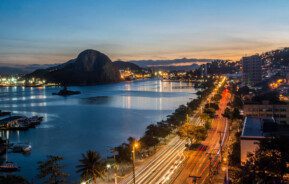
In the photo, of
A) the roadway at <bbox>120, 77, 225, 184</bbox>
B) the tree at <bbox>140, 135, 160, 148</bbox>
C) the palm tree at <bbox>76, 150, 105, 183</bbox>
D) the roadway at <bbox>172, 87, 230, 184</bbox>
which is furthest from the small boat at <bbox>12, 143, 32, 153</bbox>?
the palm tree at <bbox>76, 150, 105, 183</bbox>

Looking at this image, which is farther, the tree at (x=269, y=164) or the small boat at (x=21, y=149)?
the small boat at (x=21, y=149)

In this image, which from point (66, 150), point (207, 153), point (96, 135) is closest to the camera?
point (207, 153)

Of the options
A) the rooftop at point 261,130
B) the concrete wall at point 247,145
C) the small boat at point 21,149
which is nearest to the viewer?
the concrete wall at point 247,145

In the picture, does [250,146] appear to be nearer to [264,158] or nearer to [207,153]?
[207,153]

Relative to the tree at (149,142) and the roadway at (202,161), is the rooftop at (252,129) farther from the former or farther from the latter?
the tree at (149,142)

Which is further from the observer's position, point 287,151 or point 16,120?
point 16,120

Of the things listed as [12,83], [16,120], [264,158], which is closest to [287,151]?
[264,158]

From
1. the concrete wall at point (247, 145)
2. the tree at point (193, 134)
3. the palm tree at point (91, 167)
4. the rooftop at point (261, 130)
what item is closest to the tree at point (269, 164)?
the concrete wall at point (247, 145)

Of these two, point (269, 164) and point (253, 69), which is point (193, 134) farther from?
point (253, 69)

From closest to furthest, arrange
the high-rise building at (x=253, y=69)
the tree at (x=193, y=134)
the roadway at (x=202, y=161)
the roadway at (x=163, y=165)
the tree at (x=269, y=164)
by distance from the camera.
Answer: the tree at (x=269, y=164) → the roadway at (x=202, y=161) → the roadway at (x=163, y=165) → the tree at (x=193, y=134) → the high-rise building at (x=253, y=69)
